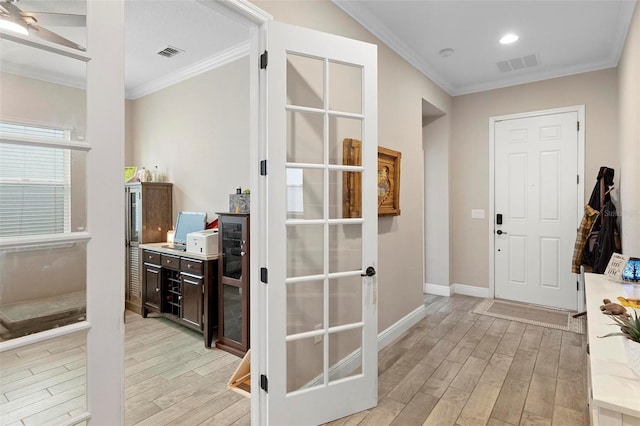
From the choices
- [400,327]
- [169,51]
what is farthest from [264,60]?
[400,327]

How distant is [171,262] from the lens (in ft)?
11.8

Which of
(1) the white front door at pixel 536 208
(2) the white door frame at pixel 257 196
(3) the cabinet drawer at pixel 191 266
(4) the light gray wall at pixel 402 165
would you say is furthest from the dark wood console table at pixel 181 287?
(1) the white front door at pixel 536 208

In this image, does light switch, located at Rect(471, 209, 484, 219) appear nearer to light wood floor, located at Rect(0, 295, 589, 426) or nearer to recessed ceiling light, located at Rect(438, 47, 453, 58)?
light wood floor, located at Rect(0, 295, 589, 426)

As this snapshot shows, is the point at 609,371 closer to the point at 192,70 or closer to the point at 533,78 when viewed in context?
the point at 533,78

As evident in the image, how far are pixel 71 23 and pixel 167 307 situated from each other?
3.17 meters

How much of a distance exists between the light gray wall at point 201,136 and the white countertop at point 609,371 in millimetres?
3007

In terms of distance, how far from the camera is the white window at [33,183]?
1.05m

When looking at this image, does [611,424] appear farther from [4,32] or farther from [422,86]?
[422,86]

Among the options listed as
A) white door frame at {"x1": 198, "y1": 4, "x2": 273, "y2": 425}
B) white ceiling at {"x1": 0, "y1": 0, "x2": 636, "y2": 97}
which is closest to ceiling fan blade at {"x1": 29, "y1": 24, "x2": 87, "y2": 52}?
white door frame at {"x1": 198, "y1": 4, "x2": 273, "y2": 425}

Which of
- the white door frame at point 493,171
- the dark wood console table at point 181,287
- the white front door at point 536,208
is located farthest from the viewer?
the white front door at point 536,208

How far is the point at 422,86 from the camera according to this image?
154 inches

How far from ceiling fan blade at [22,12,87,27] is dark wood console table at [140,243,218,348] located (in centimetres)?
229

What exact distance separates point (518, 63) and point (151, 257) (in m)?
4.73

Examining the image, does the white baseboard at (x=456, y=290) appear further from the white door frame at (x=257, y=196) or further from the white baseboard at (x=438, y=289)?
the white door frame at (x=257, y=196)
